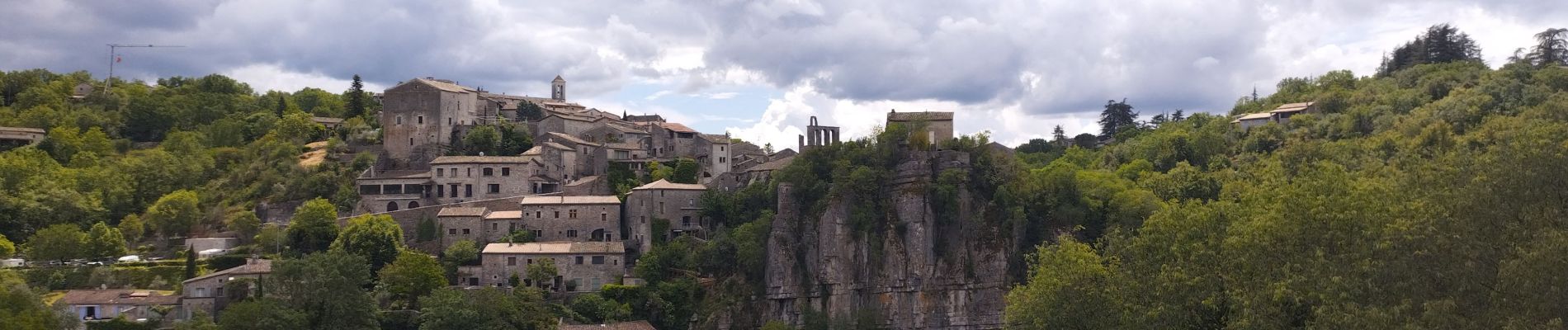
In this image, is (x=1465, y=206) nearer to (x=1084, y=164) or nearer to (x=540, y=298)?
(x=540, y=298)

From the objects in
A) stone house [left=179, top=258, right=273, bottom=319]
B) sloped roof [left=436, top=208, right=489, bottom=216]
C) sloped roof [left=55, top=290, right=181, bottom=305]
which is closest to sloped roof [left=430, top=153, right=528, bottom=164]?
sloped roof [left=436, top=208, right=489, bottom=216]

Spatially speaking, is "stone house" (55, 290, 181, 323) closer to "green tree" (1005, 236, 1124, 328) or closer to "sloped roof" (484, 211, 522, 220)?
"sloped roof" (484, 211, 522, 220)

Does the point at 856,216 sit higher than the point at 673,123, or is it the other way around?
the point at 673,123

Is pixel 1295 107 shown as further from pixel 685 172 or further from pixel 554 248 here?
Answer: pixel 554 248

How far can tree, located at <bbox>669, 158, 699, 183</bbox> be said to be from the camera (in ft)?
279

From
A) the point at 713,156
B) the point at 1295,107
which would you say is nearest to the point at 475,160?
the point at 713,156

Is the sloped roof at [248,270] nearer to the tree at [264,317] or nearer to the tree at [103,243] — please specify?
the tree at [264,317]

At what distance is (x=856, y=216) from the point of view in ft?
253

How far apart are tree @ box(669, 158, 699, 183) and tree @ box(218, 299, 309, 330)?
89.4 feet

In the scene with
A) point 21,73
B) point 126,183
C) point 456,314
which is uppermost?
point 21,73

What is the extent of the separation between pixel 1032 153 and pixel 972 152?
41006mm

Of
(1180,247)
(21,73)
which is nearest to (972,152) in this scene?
(1180,247)

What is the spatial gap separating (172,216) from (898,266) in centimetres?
3925

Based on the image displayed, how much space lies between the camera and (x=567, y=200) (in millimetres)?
77562
